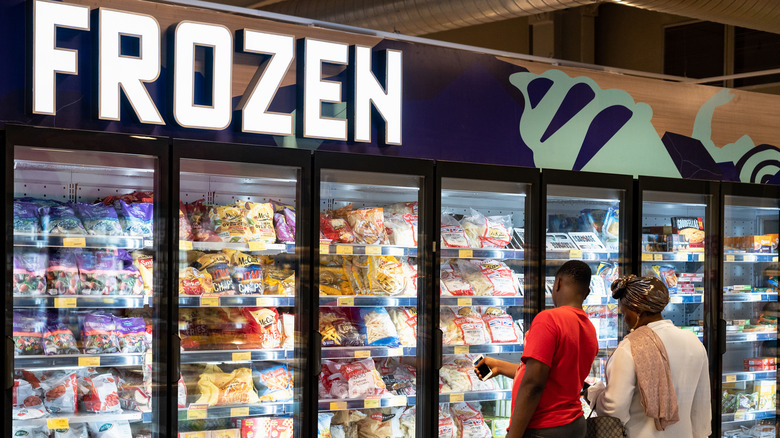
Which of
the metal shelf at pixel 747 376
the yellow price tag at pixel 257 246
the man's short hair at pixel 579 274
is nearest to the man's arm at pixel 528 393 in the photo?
the man's short hair at pixel 579 274

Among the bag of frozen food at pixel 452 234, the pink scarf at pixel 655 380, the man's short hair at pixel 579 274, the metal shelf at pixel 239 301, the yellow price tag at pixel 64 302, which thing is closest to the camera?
the pink scarf at pixel 655 380

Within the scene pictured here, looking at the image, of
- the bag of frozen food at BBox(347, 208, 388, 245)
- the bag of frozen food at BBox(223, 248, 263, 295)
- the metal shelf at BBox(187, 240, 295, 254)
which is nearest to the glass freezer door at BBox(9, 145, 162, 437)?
the metal shelf at BBox(187, 240, 295, 254)

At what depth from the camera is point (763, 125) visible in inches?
233

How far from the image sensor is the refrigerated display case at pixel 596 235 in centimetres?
475

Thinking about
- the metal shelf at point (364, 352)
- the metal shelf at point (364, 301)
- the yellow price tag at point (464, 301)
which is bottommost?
the metal shelf at point (364, 352)

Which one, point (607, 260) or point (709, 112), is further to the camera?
point (709, 112)

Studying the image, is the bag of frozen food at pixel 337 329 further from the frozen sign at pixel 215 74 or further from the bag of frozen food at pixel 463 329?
the frozen sign at pixel 215 74

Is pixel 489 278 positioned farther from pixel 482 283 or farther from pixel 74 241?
pixel 74 241

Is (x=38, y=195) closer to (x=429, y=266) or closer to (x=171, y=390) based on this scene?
(x=171, y=390)

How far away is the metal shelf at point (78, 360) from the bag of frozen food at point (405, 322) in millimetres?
1387

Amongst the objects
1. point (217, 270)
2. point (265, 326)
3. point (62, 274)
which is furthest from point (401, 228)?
point (62, 274)

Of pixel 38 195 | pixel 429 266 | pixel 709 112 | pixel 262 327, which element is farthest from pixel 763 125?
pixel 38 195

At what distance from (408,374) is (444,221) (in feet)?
2.82

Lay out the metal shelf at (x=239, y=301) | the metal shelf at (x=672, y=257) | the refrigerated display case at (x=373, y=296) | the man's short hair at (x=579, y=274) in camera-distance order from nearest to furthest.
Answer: the man's short hair at (x=579, y=274) → the metal shelf at (x=239, y=301) → the refrigerated display case at (x=373, y=296) → the metal shelf at (x=672, y=257)
